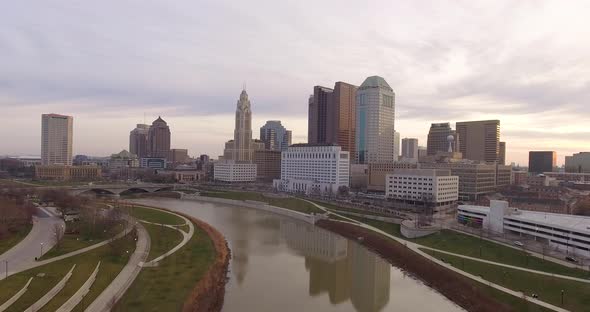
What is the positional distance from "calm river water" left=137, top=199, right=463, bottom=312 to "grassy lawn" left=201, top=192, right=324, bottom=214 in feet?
35.9

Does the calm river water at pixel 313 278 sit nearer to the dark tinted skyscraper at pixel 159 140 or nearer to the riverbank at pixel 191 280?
the riverbank at pixel 191 280

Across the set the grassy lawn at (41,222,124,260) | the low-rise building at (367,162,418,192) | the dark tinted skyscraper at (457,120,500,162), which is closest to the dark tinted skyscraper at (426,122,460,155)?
the dark tinted skyscraper at (457,120,500,162)

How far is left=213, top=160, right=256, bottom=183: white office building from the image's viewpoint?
103m

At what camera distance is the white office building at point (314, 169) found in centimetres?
7631

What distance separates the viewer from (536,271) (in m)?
25.2

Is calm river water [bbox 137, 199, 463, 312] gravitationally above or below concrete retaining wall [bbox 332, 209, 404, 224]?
below

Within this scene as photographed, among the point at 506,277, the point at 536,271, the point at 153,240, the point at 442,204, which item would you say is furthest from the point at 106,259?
the point at 442,204

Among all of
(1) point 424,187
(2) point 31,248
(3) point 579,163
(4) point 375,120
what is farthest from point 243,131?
(2) point 31,248

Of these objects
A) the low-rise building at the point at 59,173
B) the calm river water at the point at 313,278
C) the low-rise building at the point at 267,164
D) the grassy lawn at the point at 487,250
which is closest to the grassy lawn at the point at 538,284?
the grassy lawn at the point at 487,250

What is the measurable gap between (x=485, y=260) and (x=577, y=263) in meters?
5.13

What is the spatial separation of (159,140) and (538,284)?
188792 mm

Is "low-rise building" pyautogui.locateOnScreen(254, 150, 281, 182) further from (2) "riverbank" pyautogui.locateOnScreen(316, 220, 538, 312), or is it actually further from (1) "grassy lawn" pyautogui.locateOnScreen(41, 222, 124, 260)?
(1) "grassy lawn" pyautogui.locateOnScreen(41, 222, 124, 260)

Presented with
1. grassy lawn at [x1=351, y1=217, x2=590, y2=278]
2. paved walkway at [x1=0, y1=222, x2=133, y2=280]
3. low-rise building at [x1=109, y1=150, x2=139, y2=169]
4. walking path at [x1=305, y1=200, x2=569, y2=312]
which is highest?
low-rise building at [x1=109, y1=150, x2=139, y2=169]

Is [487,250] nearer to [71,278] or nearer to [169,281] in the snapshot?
Result: [169,281]
